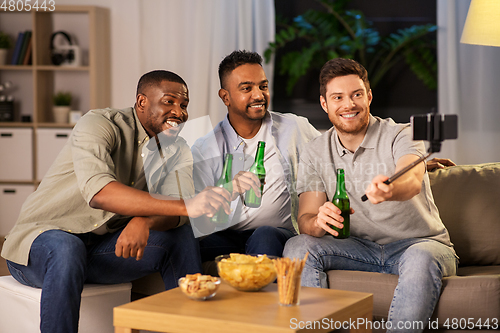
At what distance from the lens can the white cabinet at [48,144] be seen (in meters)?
3.88

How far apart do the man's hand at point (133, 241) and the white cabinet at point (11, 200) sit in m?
2.50

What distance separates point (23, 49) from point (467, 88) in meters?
3.30

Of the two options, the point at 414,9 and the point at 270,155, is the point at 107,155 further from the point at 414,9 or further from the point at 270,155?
the point at 414,9

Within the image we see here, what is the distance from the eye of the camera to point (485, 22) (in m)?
2.31

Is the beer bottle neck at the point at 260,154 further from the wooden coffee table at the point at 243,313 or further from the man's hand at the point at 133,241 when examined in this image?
the wooden coffee table at the point at 243,313

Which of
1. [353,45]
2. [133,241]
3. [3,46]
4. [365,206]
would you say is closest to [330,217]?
[365,206]

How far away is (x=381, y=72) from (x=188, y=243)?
2437 millimetres

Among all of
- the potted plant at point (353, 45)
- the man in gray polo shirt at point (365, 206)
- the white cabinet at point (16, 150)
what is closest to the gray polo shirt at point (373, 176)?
the man in gray polo shirt at point (365, 206)

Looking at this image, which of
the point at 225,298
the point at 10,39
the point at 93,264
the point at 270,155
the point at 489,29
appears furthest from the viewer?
the point at 10,39

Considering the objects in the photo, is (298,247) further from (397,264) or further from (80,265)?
(80,265)

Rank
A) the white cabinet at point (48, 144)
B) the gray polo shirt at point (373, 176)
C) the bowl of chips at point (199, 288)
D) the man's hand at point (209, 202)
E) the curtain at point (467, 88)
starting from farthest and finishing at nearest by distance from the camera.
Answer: the white cabinet at point (48, 144), the curtain at point (467, 88), the gray polo shirt at point (373, 176), the man's hand at point (209, 202), the bowl of chips at point (199, 288)

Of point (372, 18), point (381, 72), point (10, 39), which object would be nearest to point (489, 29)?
point (381, 72)

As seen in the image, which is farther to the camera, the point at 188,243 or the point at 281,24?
the point at 281,24

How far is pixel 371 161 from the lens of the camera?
1923 mm
